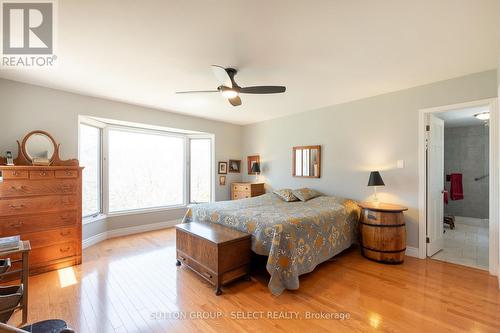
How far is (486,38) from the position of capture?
6.61 feet

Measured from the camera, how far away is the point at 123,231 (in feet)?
13.9

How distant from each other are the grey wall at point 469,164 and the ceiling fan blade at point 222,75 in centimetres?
567

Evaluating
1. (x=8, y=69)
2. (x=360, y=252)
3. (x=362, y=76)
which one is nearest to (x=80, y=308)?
(x=8, y=69)

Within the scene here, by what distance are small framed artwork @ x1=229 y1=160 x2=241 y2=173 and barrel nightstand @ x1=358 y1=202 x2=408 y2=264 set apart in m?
3.40

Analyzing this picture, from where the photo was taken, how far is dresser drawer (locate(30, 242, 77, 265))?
8.70ft

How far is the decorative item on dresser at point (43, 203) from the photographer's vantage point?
2.55 m

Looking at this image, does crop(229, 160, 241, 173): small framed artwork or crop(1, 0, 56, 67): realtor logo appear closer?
crop(1, 0, 56, 67): realtor logo

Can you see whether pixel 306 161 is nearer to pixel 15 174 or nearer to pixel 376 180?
pixel 376 180

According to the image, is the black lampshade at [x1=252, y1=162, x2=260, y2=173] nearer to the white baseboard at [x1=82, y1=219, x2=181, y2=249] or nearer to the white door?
the white baseboard at [x1=82, y1=219, x2=181, y2=249]

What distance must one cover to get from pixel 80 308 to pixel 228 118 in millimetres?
4030

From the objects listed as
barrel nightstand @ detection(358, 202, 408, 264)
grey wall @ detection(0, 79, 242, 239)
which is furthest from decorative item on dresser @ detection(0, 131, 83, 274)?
barrel nightstand @ detection(358, 202, 408, 264)

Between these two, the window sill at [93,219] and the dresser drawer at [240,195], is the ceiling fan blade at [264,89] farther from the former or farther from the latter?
the window sill at [93,219]

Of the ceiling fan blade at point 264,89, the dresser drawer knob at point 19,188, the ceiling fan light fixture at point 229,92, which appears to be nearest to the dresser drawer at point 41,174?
the dresser drawer knob at point 19,188

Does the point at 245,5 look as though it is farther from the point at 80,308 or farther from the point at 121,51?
the point at 80,308
